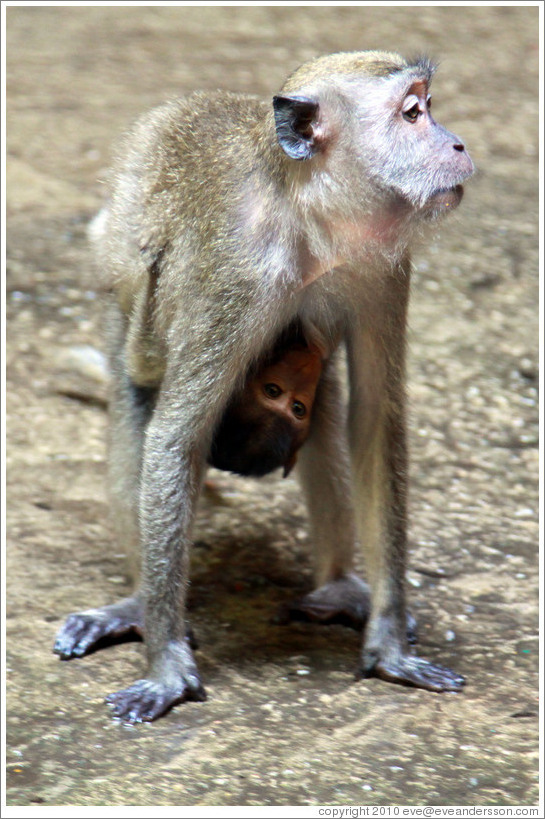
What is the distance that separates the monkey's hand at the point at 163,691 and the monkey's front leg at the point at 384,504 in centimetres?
80

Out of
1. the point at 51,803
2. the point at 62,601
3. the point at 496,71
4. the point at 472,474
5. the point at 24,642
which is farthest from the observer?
the point at 496,71

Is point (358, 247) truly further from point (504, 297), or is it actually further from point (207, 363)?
point (504, 297)

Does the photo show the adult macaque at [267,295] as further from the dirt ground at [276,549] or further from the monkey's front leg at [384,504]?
the dirt ground at [276,549]

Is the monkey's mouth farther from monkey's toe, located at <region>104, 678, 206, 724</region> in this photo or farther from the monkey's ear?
monkey's toe, located at <region>104, 678, 206, 724</region>

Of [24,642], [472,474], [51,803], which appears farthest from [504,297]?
[51,803]

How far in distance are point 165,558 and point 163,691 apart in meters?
0.56

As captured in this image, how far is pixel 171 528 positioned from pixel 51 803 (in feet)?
3.88

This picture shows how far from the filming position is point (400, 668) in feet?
15.9

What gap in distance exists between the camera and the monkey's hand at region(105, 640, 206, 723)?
451cm

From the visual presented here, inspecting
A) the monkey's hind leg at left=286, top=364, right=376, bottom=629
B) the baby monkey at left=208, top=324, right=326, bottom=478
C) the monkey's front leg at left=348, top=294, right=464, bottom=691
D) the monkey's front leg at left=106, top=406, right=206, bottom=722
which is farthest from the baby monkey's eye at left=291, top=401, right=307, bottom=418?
the monkey's front leg at left=106, top=406, right=206, bottom=722

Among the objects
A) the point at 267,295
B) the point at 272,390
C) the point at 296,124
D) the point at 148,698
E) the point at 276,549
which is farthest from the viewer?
the point at 276,549

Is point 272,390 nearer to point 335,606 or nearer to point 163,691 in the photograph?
point 335,606

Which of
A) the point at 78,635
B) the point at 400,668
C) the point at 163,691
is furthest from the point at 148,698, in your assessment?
the point at 400,668

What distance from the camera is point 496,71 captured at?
11.3 metres
